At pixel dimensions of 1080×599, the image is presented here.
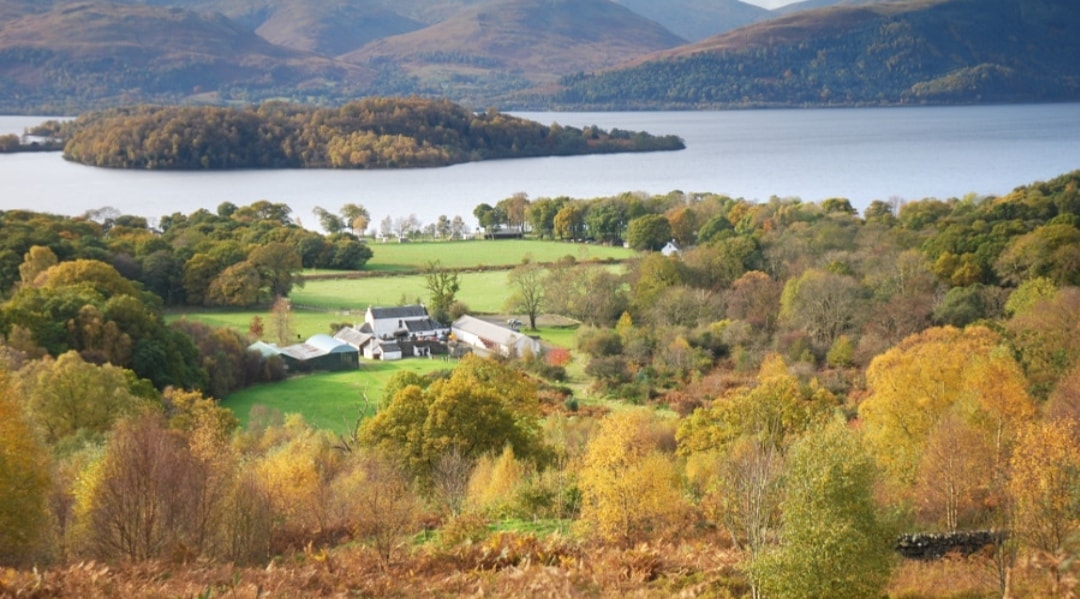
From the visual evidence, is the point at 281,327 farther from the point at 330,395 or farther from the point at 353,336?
the point at 330,395

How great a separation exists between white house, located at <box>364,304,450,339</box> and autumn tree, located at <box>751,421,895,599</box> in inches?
1059

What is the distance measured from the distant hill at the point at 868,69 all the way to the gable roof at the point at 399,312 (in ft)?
528

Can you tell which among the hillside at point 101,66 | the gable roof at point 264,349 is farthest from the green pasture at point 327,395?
the hillside at point 101,66

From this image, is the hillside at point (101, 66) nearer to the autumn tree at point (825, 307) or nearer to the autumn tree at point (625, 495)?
the autumn tree at point (825, 307)

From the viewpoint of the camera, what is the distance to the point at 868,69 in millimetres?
195125

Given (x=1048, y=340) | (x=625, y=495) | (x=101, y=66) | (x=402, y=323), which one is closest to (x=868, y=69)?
(x=101, y=66)

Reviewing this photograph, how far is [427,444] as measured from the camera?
17.8 m

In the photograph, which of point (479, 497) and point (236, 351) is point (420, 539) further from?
point (236, 351)

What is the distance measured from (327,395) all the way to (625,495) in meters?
16.4

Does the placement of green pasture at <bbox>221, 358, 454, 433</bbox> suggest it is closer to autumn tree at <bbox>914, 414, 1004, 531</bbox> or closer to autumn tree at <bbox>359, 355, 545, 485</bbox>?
autumn tree at <bbox>359, 355, 545, 485</bbox>

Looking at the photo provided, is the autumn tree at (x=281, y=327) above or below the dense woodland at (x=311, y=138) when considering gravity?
below

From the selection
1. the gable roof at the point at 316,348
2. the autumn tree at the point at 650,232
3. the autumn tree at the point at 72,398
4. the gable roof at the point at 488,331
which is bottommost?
the gable roof at the point at 488,331

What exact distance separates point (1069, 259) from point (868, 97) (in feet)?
562

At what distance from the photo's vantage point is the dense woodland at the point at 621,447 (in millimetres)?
10094
